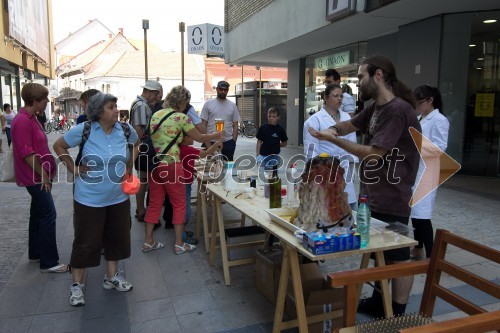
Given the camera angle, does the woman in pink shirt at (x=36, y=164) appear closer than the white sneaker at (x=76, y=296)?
No

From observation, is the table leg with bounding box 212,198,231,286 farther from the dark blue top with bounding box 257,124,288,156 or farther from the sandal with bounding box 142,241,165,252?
the dark blue top with bounding box 257,124,288,156

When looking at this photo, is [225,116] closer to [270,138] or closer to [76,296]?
[270,138]

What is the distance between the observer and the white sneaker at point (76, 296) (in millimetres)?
3218

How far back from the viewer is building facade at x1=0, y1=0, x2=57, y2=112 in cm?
1367

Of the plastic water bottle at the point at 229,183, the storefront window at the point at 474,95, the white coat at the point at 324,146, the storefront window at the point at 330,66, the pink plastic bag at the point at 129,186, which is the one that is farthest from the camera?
the storefront window at the point at 330,66

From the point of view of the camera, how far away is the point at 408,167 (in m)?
2.61

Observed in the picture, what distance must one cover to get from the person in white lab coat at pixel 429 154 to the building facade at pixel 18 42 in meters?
13.3

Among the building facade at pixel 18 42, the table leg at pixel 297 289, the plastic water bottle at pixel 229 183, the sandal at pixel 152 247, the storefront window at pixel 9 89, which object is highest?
the building facade at pixel 18 42

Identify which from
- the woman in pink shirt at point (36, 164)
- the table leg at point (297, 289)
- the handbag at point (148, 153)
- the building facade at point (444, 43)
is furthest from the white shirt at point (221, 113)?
the table leg at point (297, 289)

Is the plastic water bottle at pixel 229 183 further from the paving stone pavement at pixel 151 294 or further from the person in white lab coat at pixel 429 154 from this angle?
the person in white lab coat at pixel 429 154

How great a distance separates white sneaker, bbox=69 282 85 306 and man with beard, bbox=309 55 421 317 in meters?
2.26

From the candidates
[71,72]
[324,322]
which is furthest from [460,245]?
[71,72]

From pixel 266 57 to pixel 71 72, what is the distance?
136 ft

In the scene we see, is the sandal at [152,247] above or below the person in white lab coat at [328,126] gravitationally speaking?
below
